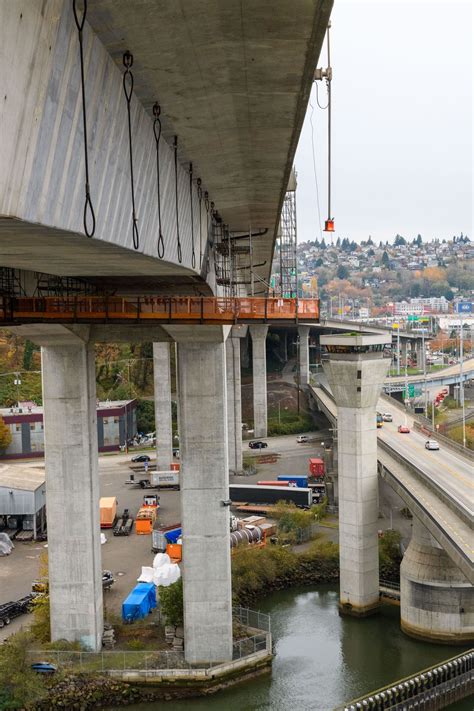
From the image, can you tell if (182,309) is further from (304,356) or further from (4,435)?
(304,356)

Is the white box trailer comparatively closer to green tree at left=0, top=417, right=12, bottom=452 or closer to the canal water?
green tree at left=0, top=417, right=12, bottom=452

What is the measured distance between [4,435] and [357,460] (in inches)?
1402

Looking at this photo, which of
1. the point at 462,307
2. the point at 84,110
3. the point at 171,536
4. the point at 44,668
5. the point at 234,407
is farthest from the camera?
the point at 462,307

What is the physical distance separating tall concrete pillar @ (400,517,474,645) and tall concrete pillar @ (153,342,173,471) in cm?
2623

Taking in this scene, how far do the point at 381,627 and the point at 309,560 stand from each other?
6060 mm

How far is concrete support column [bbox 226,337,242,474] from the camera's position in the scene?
2169 inches

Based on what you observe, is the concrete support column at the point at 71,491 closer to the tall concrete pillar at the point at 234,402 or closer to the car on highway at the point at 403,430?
the car on highway at the point at 403,430

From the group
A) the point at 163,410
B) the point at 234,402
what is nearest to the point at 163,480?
the point at 163,410

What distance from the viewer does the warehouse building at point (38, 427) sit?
2362 inches

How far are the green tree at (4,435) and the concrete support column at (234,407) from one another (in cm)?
1592

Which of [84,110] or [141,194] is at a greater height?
[84,110]

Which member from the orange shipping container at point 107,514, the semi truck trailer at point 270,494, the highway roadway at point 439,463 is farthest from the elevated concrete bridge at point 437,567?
the orange shipping container at point 107,514

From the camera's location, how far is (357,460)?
30.7 m

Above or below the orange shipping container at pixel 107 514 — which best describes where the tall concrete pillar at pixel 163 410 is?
above
